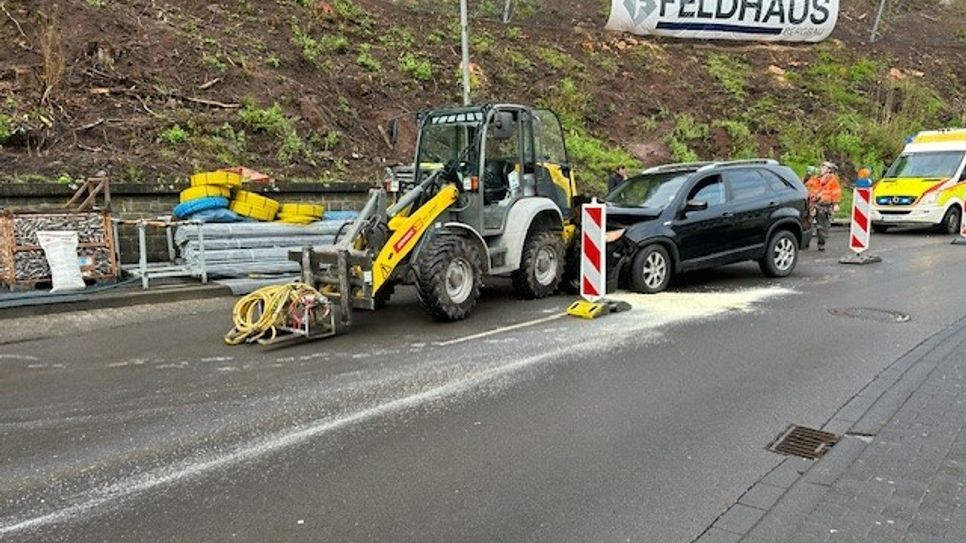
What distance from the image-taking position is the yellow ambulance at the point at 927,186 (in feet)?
60.0

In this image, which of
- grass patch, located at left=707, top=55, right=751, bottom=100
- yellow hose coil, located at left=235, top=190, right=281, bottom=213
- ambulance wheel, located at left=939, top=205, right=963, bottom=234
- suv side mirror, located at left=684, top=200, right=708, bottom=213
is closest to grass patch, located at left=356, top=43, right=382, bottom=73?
yellow hose coil, located at left=235, top=190, right=281, bottom=213

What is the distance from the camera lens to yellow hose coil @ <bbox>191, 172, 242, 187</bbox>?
1145cm

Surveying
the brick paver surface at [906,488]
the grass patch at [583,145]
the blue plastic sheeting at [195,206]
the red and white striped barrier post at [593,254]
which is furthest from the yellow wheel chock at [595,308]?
the grass patch at [583,145]

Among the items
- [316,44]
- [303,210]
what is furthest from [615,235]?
[316,44]

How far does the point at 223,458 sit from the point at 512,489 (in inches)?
72.3

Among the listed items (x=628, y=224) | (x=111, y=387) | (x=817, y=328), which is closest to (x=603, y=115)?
(x=628, y=224)

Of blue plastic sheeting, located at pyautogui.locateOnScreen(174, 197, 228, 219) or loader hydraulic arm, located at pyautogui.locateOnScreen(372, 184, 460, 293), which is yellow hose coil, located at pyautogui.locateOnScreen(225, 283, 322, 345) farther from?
blue plastic sheeting, located at pyautogui.locateOnScreen(174, 197, 228, 219)

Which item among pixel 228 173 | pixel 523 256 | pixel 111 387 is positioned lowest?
pixel 111 387

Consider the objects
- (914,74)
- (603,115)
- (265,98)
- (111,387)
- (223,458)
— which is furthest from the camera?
(914,74)

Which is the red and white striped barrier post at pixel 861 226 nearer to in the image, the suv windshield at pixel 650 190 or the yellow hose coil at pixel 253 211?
the suv windshield at pixel 650 190

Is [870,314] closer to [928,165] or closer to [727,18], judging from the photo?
[928,165]

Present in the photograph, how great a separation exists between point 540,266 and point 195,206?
534 centimetres

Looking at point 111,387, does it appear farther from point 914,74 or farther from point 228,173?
point 914,74

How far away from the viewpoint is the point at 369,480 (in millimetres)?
4242
